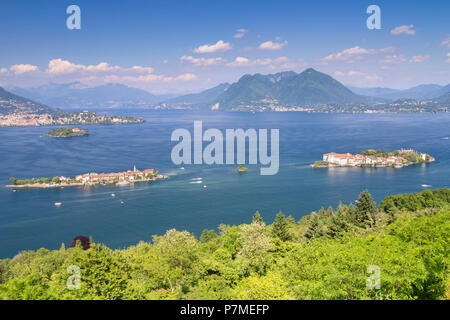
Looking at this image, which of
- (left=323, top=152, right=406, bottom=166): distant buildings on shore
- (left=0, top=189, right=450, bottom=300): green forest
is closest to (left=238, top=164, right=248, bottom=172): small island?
(left=323, top=152, right=406, bottom=166): distant buildings on shore

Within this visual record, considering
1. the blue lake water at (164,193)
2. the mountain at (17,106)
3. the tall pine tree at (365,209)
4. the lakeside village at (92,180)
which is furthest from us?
the mountain at (17,106)

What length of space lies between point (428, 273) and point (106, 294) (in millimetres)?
7549

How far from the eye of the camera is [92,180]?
40.3 meters

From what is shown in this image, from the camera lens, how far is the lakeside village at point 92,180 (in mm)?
39094

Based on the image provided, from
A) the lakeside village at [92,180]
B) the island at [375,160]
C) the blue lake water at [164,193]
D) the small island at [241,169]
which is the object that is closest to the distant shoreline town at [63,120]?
the blue lake water at [164,193]

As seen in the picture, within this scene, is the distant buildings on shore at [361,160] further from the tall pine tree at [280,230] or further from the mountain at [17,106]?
the mountain at [17,106]

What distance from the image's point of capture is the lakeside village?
1539 inches

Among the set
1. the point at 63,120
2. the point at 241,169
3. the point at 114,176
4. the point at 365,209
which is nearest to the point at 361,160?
the point at 241,169

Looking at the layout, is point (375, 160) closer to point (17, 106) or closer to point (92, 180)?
point (92, 180)

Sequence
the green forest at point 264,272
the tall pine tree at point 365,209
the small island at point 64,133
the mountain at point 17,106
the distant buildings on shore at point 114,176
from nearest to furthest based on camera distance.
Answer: the green forest at point 264,272 → the tall pine tree at point 365,209 → the distant buildings on shore at point 114,176 → the small island at point 64,133 → the mountain at point 17,106

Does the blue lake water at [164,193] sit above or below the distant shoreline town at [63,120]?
below

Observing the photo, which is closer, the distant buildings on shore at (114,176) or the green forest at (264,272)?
the green forest at (264,272)

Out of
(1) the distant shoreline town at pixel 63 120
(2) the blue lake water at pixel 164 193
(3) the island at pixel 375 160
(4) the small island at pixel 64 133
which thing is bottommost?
(2) the blue lake water at pixel 164 193
